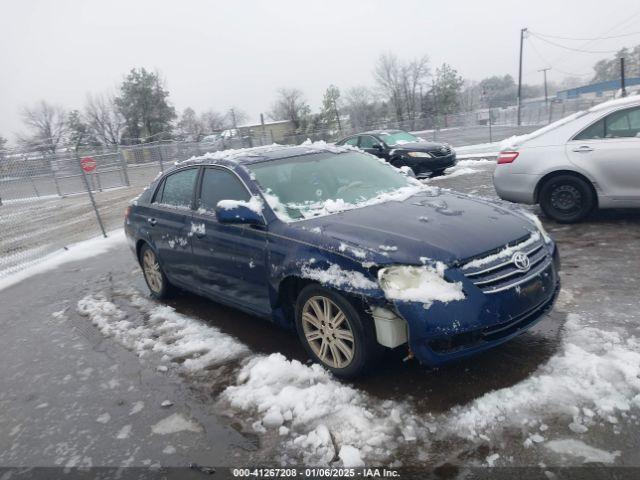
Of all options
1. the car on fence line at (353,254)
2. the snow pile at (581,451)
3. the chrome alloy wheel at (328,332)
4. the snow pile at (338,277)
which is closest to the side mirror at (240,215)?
the car on fence line at (353,254)

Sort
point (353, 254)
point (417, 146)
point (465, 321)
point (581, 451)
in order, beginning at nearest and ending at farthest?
point (581, 451)
point (465, 321)
point (353, 254)
point (417, 146)

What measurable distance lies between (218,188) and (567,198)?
4.69 metres

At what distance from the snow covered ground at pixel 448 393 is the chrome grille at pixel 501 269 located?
0.63m

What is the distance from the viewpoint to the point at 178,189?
5.05 meters

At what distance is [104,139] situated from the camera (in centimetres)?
7212

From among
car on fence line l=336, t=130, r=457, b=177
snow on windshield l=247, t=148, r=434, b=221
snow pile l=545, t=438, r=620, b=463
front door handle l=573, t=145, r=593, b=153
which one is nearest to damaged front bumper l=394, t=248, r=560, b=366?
snow pile l=545, t=438, r=620, b=463

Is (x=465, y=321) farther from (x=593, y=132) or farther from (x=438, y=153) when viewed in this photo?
(x=438, y=153)

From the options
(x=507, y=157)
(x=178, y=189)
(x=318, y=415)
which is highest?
(x=178, y=189)

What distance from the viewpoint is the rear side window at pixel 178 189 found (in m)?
4.84

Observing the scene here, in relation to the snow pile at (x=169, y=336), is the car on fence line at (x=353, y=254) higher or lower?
higher

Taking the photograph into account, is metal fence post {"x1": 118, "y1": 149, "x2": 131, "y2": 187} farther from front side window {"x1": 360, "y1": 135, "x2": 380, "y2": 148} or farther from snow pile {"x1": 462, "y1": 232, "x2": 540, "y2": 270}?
snow pile {"x1": 462, "y1": 232, "x2": 540, "y2": 270}

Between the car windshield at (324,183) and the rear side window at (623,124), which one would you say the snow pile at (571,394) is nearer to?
the car windshield at (324,183)

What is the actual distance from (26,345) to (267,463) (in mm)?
3634

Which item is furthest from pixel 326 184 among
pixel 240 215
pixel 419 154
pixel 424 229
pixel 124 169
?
pixel 124 169
